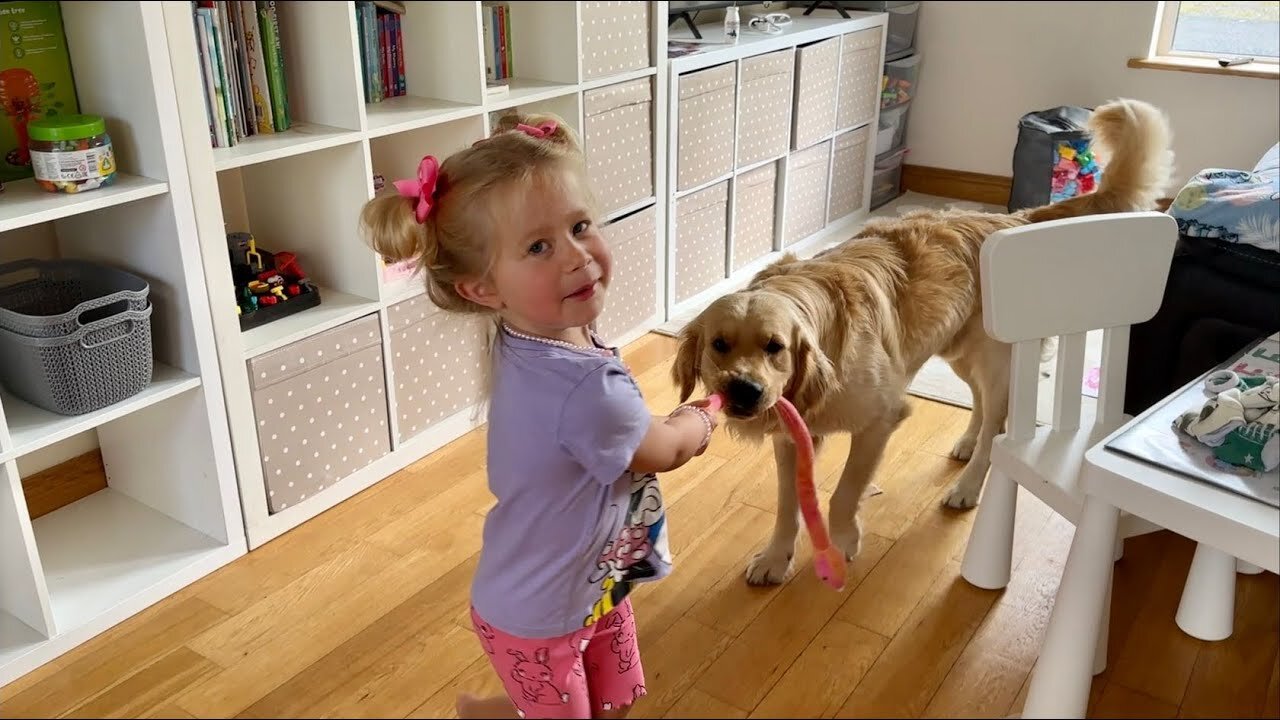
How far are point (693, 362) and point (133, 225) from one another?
72cm

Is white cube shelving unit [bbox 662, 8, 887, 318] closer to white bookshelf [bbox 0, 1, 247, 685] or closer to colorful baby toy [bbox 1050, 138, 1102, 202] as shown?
colorful baby toy [bbox 1050, 138, 1102, 202]

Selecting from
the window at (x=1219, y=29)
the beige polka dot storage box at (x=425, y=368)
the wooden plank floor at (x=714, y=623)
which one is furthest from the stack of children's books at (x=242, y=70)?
the window at (x=1219, y=29)

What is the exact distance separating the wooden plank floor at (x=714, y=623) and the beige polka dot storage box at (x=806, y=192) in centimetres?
86

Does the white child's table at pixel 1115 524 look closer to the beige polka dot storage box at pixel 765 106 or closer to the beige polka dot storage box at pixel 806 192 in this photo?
the beige polka dot storage box at pixel 765 106

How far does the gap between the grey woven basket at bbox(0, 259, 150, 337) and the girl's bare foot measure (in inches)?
32.7

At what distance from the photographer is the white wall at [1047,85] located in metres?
2.86

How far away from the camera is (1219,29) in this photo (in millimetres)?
2930

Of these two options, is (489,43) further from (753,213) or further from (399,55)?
(753,213)

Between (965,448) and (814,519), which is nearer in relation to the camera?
(814,519)

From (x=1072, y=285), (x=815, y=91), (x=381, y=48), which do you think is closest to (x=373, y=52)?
(x=381, y=48)

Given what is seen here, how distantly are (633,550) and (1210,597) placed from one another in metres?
0.85

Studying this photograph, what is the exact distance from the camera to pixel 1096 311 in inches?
46.8

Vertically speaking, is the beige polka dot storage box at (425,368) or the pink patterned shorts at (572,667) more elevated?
the pink patterned shorts at (572,667)

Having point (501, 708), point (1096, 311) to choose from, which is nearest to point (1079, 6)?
point (1096, 311)
